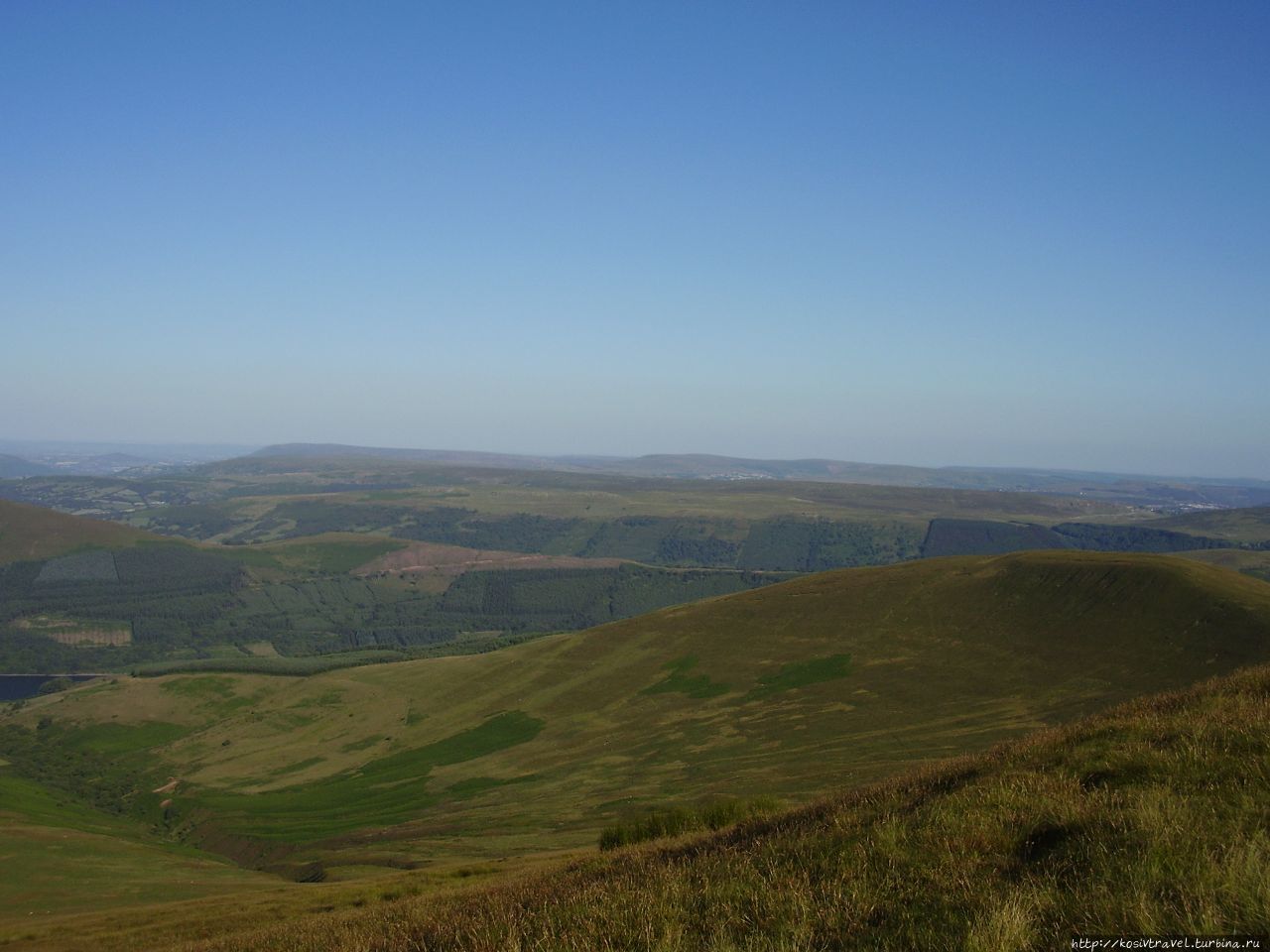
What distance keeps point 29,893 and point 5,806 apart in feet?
160

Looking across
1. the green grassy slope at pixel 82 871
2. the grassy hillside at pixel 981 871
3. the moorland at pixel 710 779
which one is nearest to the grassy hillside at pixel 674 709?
the moorland at pixel 710 779

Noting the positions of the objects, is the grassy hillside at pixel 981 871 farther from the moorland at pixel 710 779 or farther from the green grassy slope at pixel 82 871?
the green grassy slope at pixel 82 871

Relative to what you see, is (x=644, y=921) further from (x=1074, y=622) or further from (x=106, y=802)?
(x=106, y=802)

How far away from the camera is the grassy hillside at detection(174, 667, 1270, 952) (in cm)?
703

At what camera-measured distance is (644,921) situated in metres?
8.91

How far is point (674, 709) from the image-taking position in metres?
112

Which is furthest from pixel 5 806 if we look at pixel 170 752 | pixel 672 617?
pixel 672 617

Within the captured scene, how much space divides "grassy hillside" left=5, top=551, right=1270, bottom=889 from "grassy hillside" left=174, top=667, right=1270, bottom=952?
159 ft

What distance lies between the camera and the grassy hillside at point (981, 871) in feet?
23.1

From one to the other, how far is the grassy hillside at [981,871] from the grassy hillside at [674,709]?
48.6 m

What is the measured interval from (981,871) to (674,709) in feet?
352

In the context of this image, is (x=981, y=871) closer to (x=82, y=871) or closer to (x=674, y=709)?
(x=82, y=871)

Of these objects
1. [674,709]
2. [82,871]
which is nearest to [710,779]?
[674,709]

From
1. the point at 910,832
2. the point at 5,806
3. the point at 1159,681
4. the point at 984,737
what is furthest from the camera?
the point at 5,806
